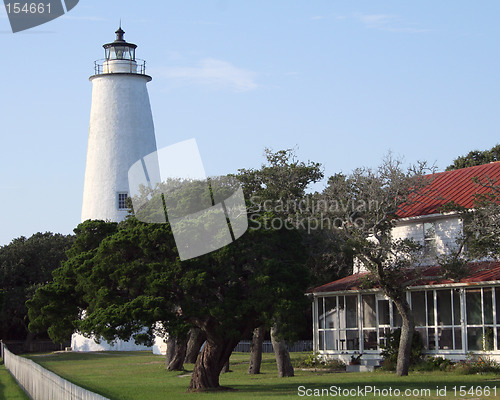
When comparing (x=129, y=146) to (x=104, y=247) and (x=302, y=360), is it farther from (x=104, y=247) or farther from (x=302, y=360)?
(x=104, y=247)

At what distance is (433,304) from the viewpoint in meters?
A: 29.3

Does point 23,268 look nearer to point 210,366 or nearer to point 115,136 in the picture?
point 115,136

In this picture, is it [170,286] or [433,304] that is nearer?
[170,286]

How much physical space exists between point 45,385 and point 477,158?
1387 inches

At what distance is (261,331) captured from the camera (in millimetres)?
28859

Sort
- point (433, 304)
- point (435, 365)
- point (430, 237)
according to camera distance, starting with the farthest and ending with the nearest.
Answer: point (430, 237)
point (433, 304)
point (435, 365)

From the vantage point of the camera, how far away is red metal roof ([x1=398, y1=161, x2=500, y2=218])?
3077 centimetres

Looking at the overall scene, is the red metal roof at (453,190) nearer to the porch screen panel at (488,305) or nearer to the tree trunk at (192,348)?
the porch screen panel at (488,305)

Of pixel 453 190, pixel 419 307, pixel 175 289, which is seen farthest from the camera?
pixel 453 190

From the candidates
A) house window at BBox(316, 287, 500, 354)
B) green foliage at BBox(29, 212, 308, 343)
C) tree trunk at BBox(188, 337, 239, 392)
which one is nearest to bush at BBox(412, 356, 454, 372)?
house window at BBox(316, 287, 500, 354)

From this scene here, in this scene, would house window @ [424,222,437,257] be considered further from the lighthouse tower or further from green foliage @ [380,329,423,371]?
the lighthouse tower

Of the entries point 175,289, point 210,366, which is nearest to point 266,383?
point 210,366

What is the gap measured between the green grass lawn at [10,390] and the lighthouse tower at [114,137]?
1802cm

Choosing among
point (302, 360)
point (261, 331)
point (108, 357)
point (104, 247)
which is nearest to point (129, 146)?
point (108, 357)
